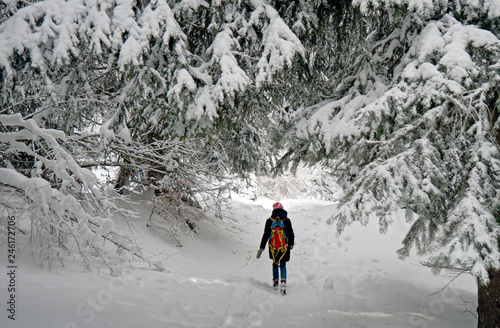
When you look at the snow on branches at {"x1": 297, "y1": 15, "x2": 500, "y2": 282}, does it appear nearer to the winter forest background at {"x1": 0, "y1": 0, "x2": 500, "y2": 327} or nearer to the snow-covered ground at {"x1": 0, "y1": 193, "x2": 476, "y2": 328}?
the winter forest background at {"x1": 0, "y1": 0, "x2": 500, "y2": 327}

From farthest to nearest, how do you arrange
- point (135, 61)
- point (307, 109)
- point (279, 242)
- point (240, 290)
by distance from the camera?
point (279, 242) → point (240, 290) → point (307, 109) → point (135, 61)

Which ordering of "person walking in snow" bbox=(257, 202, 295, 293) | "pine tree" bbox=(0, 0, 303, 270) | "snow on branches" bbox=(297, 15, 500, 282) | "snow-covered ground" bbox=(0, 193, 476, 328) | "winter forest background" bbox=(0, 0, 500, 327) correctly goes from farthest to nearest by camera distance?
1. "person walking in snow" bbox=(257, 202, 295, 293)
2. "pine tree" bbox=(0, 0, 303, 270)
3. "snow-covered ground" bbox=(0, 193, 476, 328)
4. "winter forest background" bbox=(0, 0, 500, 327)
5. "snow on branches" bbox=(297, 15, 500, 282)

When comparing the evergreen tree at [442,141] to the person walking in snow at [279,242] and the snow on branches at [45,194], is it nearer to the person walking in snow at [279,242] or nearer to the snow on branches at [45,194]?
the person walking in snow at [279,242]

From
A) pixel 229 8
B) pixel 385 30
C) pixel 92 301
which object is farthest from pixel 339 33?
pixel 92 301

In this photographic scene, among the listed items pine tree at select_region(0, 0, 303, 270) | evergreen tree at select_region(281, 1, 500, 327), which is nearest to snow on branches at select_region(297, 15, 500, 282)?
evergreen tree at select_region(281, 1, 500, 327)

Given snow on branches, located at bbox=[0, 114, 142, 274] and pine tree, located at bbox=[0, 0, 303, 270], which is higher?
pine tree, located at bbox=[0, 0, 303, 270]

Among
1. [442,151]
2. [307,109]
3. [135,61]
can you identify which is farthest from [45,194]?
[442,151]

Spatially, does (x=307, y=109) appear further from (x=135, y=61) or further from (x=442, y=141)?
(x=135, y=61)

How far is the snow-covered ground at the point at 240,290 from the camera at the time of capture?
11.3 feet

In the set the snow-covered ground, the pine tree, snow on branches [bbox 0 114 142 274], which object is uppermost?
the pine tree

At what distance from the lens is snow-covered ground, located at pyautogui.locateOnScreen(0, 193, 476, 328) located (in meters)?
3.45

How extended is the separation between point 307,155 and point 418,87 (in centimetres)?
192

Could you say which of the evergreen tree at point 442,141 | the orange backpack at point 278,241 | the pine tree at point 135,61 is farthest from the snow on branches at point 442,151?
the orange backpack at point 278,241

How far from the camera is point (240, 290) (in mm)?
5938
